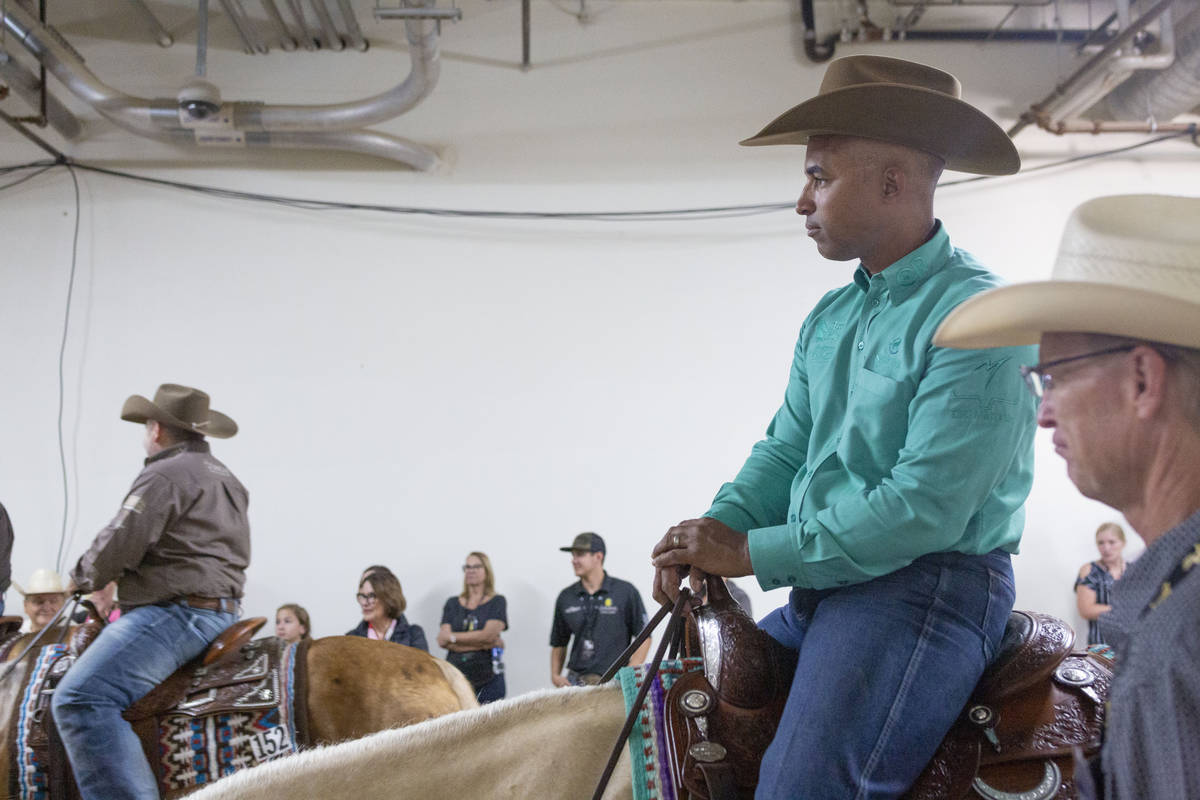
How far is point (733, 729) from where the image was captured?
1679 millimetres

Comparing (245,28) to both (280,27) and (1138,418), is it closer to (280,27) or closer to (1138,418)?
(280,27)

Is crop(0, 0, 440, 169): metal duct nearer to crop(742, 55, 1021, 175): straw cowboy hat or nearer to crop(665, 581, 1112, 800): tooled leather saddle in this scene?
crop(742, 55, 1021, 175): straw cowboy hat

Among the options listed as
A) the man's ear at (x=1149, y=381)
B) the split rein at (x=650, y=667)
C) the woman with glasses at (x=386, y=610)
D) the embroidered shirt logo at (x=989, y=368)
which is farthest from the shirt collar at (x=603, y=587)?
the man's ear at (x=1149, y=381)

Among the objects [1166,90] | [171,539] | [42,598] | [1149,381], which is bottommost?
[42,598]

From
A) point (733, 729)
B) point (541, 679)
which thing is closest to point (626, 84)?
point (541, 679)

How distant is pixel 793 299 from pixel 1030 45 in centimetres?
280

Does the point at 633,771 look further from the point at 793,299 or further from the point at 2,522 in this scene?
the point at 793,299

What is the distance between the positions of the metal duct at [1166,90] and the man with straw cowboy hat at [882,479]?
6081mm

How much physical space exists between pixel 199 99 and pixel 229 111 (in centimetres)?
46

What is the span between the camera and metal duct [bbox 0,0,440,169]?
22.9 feet

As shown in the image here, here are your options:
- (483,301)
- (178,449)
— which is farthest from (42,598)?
(483,301)

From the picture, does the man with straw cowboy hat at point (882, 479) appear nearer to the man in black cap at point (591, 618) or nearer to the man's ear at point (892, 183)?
the man's ear at point (892, 183)

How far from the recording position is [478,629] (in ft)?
21.0

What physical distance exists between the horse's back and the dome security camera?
4.11 metres
